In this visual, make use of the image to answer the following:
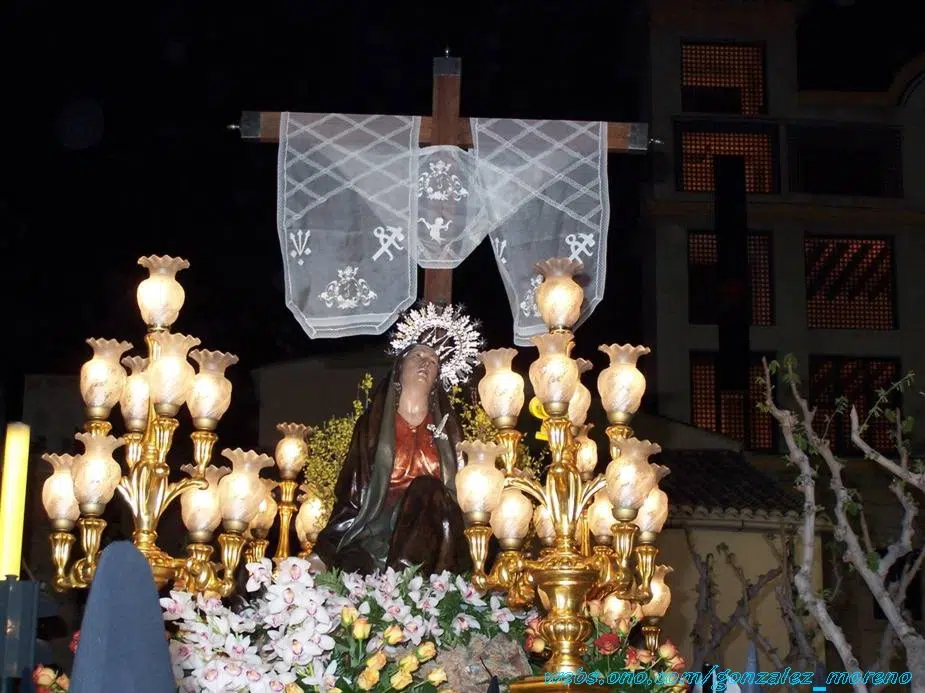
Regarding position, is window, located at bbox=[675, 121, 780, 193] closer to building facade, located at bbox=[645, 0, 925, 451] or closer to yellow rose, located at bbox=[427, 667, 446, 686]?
building facade, located at bbox=[645, 0, 925, 451]

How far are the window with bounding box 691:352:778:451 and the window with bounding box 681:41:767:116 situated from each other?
11.3 feet

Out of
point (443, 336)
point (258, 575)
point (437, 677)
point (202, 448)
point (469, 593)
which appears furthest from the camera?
point (443, 336)

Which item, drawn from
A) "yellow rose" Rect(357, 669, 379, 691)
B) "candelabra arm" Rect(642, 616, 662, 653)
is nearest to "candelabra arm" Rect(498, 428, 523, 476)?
"candelabra arm" Rect(642, 616, 662, 653)

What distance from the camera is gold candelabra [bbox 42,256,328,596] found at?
19.9 ft

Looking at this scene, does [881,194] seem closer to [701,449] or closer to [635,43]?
[635,43]

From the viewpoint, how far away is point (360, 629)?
4.97m

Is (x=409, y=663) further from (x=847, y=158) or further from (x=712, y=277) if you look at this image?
(x=847, y=158)

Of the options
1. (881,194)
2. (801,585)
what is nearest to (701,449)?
(881,194)

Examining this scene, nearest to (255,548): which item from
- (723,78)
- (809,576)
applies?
(809,576)

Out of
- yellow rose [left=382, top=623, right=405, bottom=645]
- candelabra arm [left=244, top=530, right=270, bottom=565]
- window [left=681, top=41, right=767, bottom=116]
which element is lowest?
yellow rose [left=382, top=623, right=405, bottom=645]

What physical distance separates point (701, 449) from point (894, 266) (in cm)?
474

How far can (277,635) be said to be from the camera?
5008 millimetres

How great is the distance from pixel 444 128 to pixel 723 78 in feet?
41.2

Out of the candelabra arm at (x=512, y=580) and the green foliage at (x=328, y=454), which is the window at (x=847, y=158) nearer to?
the green foliage at (x=328, y=454)
